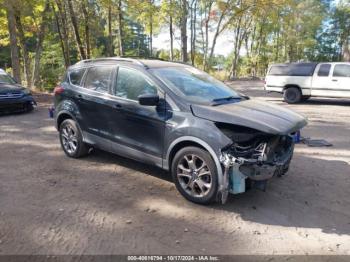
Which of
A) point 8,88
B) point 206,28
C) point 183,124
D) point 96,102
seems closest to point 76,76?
point 96,102

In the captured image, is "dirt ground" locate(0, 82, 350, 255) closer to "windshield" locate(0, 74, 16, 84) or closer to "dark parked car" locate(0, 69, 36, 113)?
"dark parked car" locate(0, 69, 36, 113)

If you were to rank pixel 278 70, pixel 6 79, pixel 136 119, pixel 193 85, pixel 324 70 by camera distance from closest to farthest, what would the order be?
pixel 136 119 < pixel 193 85 < pixel 6 79 < pixel 324 70 < pixel 278 70

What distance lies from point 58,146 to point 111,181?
2.61m

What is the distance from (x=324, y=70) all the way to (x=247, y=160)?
11196mm

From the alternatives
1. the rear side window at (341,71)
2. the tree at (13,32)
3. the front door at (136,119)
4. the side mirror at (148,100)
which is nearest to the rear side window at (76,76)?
the front door at (136,119)

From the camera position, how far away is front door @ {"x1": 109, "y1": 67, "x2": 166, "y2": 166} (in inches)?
182

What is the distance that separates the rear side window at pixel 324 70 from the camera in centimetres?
1328

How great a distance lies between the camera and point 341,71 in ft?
42.5

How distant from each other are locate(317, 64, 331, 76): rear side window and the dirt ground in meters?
8.02

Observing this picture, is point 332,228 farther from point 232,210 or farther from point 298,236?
point 232,210

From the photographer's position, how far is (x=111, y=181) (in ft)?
16.9

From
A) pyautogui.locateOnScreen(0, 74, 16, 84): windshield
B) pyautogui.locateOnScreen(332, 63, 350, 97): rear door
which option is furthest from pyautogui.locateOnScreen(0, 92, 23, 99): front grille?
pyautogui.locateOnScreen(332, 63, 350, 97): rear door

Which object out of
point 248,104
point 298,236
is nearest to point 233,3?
point 248,104

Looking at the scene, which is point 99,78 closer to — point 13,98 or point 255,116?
point 255,116
